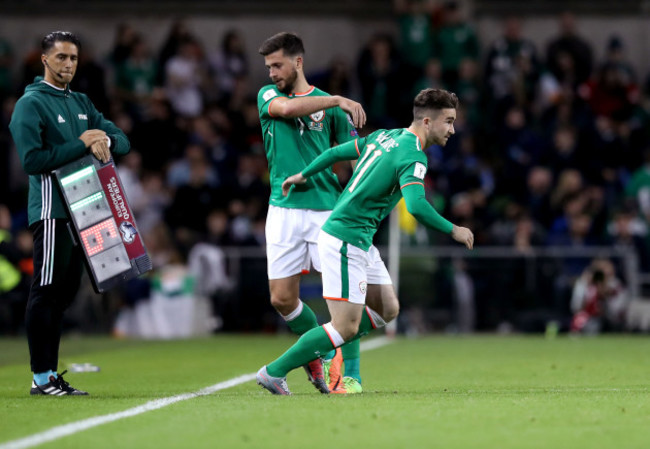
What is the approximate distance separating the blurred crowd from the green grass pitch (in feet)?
18.7

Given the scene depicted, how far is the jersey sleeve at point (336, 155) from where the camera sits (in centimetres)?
787

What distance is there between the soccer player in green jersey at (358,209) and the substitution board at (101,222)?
1.23m

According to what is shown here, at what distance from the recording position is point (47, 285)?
796 cm

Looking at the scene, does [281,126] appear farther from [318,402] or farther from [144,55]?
[144,55]

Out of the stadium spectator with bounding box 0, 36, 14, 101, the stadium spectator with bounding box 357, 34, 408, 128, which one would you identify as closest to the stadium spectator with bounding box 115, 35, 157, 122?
the stadium spectator with bounding box 0, 36, 14, 101

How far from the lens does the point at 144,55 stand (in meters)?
20.8

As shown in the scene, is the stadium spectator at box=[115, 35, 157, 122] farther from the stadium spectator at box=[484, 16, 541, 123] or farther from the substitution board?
the substitution board

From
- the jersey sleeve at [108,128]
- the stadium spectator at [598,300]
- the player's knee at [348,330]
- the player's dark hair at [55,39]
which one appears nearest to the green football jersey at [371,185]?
the player's knee at [348,330]

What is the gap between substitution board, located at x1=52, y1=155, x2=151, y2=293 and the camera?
7.95m

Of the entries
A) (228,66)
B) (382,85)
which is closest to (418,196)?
(382,85)

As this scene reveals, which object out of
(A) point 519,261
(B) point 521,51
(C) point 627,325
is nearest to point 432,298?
(A) point 519,261

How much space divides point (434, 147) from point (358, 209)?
11.9 m

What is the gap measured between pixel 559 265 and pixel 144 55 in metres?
8.07

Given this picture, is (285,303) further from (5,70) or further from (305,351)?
(5,70)
